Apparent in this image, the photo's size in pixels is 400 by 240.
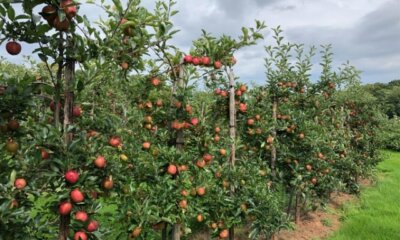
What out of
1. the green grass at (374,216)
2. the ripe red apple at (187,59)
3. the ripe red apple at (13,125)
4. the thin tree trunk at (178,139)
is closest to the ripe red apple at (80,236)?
the ripe red apple at (13,125)

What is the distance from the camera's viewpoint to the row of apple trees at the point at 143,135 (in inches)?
111

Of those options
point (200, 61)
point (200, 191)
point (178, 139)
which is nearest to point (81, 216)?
point (178, 139)

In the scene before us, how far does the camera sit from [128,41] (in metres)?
3.37

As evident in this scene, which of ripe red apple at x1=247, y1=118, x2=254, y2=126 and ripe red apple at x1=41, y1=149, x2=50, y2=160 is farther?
ripe red apple at x1=247, y1=118, x2=254, y2=126

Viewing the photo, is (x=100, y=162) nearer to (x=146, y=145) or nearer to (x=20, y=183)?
(x=20, y=183)

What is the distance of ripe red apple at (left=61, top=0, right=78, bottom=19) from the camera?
8.74ft

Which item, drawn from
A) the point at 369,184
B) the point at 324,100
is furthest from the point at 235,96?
the point at 369,184

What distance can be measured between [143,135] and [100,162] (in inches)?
72.7

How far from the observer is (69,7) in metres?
2.70

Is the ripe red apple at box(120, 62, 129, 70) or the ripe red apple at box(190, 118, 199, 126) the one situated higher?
the ripe red apple at box(120, 62, 129, 70)

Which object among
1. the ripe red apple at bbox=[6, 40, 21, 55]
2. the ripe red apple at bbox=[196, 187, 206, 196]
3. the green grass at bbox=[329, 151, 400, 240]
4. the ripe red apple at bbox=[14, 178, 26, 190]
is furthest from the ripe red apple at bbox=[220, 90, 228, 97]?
the green grass at bbox=[329, 151, 400, 240]

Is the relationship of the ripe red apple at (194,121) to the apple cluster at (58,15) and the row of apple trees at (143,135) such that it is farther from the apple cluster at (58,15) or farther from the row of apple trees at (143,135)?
the apple cluster at (58,15)

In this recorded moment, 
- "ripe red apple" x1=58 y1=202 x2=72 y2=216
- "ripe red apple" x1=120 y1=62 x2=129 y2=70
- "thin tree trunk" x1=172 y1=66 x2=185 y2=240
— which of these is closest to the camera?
"ripe red apple" x1=58 y1=202 x2=72 y2=216

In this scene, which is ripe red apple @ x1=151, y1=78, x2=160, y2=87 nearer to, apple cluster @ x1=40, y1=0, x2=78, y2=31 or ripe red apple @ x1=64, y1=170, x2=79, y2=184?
Answer: apple cluster @ x1=40, y1=0, x2=78, y2=31
